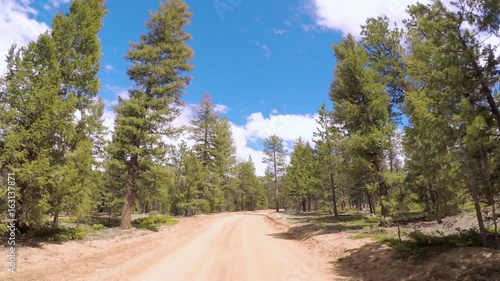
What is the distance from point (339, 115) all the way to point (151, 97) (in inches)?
544

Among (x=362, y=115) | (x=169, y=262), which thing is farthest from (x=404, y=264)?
(x=362, y=115)

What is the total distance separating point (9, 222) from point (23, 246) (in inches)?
45.6

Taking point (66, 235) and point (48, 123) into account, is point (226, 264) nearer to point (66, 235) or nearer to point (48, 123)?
point (66, 235)

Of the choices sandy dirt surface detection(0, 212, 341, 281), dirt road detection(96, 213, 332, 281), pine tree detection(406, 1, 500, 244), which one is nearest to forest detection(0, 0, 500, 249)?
pine tree detection(406, 1, 500, 244)

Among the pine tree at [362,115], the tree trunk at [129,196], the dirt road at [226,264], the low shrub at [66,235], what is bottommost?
the dirt road at [226,264]

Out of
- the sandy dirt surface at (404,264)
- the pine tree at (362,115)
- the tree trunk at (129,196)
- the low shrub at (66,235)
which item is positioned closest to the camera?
the sandy dirt surface at (404,264)

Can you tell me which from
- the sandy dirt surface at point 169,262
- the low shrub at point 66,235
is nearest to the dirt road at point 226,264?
the sandy dirt surface at point 169,262

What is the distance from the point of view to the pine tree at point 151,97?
2019cm

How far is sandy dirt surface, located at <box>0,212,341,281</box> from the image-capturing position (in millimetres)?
8711

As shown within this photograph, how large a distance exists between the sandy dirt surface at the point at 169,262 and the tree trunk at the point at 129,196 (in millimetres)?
4883

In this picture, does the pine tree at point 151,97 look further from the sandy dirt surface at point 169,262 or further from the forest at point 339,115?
the sandy dirt surface at point 169,262

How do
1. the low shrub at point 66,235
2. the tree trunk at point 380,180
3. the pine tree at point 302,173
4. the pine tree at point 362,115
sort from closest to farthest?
the low shrub at point 66,235 → the tree trunk at point 380,180 → the pine tree at point 362,115 → the pine tree at point 302,173

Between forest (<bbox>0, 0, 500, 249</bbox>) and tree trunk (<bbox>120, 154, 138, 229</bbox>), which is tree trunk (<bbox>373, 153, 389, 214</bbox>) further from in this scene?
tree trunk (<bbox>120, 154, 138, 229</bbox>)

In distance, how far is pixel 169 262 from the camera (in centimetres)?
1067
